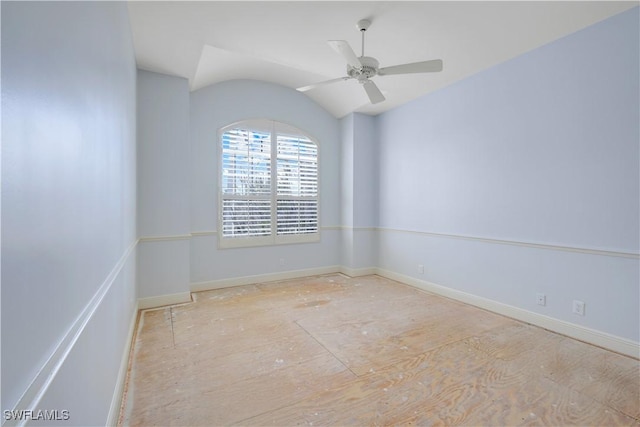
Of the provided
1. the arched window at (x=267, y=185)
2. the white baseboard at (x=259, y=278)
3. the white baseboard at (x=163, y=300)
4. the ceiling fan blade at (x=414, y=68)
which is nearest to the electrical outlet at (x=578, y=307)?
the ceiling fan blade at (x=414, y=68)

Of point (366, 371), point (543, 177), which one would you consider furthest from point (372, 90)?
point (366, 371)

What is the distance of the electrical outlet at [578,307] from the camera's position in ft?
8.52

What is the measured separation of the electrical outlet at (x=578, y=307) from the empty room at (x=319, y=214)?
28mm

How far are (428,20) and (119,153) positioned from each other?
2.70 m

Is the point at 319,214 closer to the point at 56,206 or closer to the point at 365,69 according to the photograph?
the point at 365,69

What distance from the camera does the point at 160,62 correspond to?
315 centimetres

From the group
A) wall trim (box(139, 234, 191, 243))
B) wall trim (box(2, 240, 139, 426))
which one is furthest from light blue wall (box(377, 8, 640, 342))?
wall trim (box(2, 240, 139, 426))

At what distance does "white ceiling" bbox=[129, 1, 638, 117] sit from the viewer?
2344 millimetres

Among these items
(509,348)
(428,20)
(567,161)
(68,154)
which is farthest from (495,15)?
(68,154)

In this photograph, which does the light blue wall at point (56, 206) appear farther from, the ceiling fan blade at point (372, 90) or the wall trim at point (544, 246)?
the wall trim at point (544, 246)

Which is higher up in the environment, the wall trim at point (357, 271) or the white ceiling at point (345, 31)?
the white ceiling at point (345, 31)

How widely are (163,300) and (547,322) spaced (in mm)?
4169

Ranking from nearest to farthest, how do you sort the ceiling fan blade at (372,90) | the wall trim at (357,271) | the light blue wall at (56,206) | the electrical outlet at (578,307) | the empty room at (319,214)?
1. the light blue wall at (56,206)
2. the empty room at (319,214)
3. the electrical outlet at (578,307)
4. the ceiling fan blade at (372,90)
5. the wall trim at (357,271)

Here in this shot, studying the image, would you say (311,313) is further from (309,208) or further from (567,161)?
(567,161)
